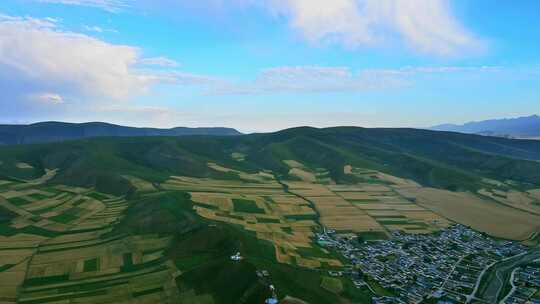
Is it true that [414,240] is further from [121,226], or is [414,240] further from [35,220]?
[35,220]

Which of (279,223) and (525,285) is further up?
(279,223)

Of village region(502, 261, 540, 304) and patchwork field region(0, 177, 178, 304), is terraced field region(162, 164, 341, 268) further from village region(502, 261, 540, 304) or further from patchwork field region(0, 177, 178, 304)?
village region(502, 261, 540, 304)

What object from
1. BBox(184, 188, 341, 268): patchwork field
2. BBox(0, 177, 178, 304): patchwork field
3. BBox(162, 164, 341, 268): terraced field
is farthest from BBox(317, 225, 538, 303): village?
BBox(0, 177, 178, 304): patchwork field

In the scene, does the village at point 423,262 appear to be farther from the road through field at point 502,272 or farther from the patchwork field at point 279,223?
the patchwork field at point 279,223

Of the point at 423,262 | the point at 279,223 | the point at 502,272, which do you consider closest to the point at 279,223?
the point at 279,223

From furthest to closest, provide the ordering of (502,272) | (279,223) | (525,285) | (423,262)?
1. (279,223)
2. (423,262)
3. (502,272)
4. (525,285)

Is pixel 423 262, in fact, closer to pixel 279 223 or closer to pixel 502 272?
pixel 502 272

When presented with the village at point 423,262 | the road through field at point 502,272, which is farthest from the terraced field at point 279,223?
the road through field at point 502,272
